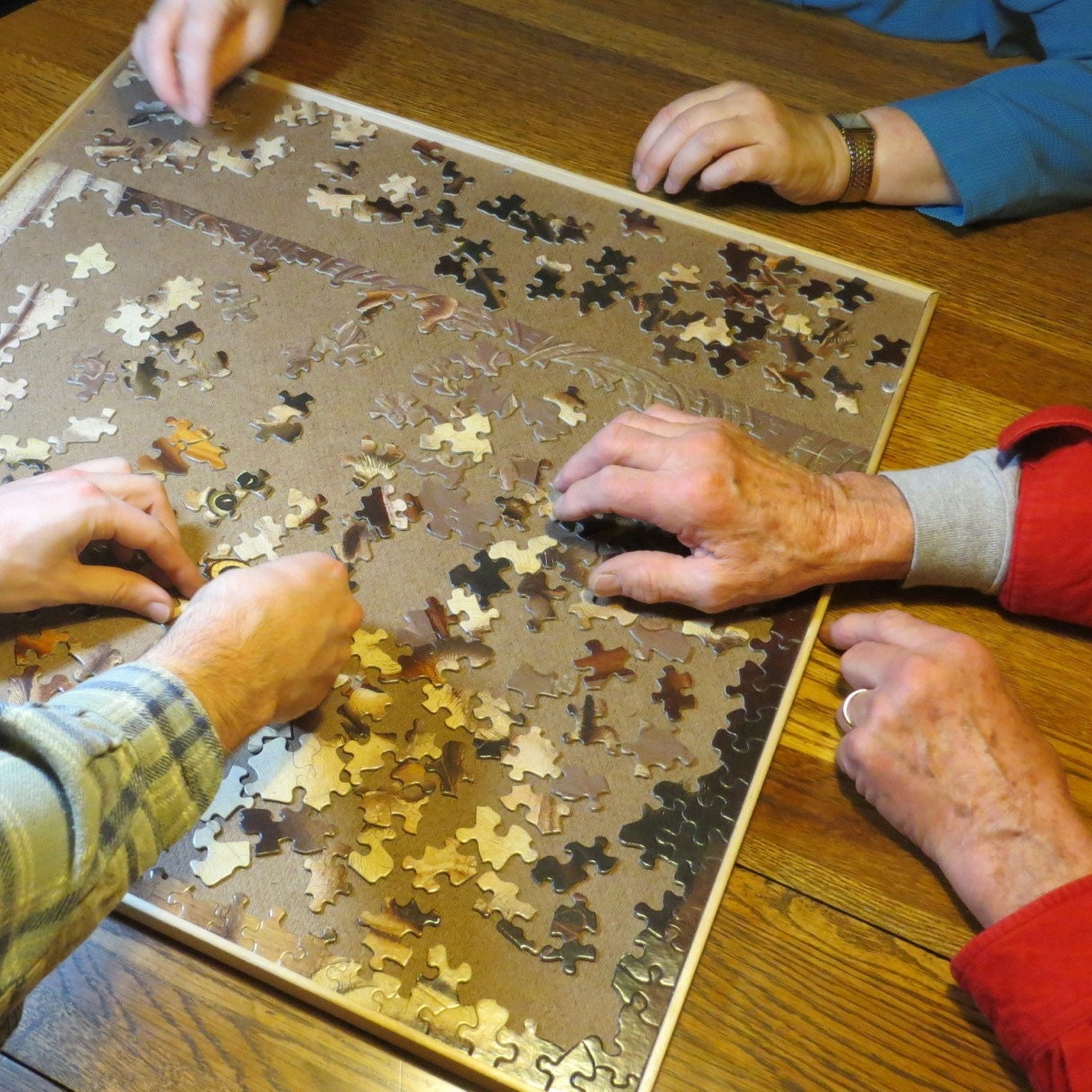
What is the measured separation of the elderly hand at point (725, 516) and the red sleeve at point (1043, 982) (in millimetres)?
404

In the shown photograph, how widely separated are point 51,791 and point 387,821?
38 centimetres

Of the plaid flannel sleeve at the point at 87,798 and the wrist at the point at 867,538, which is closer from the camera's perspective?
the plaid flannel sleeve at the point at 87,798

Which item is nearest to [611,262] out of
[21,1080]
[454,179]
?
[454,179]

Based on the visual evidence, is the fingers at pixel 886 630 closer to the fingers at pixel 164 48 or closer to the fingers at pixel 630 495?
the fingers at pixel 630 495

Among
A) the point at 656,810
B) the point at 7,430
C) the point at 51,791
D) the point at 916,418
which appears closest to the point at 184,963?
the point at 51,791

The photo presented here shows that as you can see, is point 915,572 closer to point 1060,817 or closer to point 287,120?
point 1060,817

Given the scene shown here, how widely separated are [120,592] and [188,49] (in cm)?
84

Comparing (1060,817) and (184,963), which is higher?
(1060,817)

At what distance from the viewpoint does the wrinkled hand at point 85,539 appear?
1056 millimetres

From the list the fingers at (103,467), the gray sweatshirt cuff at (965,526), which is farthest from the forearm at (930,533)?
the fingers at (103,467)

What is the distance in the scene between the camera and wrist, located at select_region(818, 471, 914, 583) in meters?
1.18

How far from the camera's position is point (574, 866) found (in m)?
1.03

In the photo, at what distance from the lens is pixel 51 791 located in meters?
0.72

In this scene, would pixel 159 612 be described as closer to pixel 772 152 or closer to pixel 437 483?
pixel 437 483
